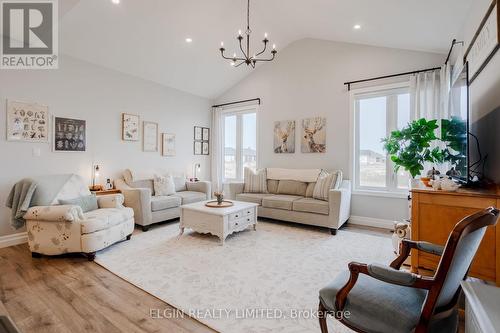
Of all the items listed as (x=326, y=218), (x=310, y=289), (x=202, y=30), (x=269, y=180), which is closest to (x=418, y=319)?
(x=310, y=289)

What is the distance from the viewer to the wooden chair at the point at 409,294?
103 centimetres

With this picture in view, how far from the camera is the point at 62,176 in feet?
11.1

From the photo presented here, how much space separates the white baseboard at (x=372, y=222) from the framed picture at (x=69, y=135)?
4842 millimetres

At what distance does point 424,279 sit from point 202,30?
445 centimetres

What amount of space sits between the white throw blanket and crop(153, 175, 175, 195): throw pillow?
195cm

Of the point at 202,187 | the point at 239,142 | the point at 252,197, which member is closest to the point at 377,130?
the point at 252,197

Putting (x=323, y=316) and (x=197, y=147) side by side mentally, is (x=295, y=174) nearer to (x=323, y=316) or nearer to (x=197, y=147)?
(x=197, y=147)

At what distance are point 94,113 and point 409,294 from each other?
189 inches

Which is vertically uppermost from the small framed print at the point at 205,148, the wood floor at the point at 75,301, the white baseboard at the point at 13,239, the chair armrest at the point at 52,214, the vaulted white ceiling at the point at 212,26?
the vaulted white ceiling at the point at 212,26

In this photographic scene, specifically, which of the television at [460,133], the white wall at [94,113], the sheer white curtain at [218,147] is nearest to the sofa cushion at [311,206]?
the television at [460,133]

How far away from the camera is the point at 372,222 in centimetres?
425

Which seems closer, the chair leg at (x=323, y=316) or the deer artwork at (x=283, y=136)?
the chair leg at (x=323, y=316)

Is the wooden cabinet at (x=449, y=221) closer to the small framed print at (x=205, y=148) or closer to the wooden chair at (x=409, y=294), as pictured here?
the wooden chair at (x=409, y=294)

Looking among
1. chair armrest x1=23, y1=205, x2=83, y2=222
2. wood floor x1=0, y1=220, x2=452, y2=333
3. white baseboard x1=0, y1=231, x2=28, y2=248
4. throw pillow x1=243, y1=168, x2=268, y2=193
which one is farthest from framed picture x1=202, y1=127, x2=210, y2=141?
wood floor x1=0, y1=220, x2=452, y2=333
